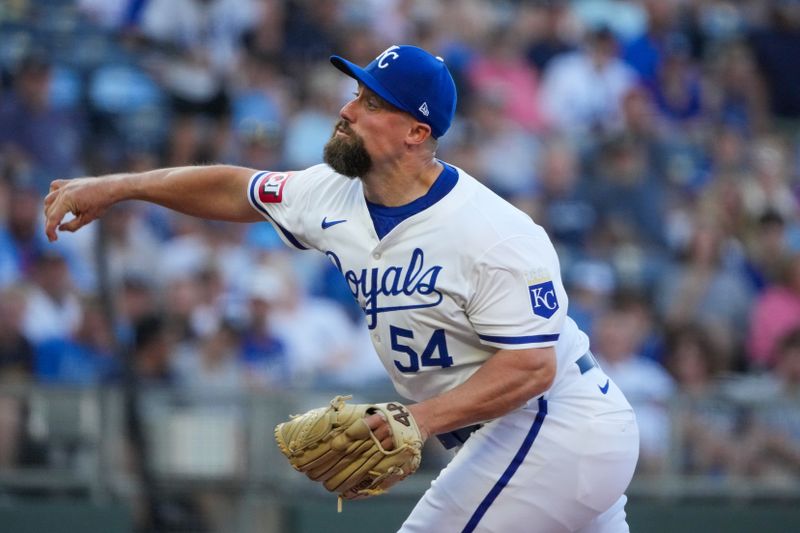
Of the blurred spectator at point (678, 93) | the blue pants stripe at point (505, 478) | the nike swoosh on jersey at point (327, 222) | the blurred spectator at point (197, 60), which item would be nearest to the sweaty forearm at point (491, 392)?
the blue pants stripe at point (505, 478)

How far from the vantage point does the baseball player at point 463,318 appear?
3975mm

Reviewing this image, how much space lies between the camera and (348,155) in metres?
4.12

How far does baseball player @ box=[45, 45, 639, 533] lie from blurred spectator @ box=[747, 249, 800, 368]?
4929 millimetres

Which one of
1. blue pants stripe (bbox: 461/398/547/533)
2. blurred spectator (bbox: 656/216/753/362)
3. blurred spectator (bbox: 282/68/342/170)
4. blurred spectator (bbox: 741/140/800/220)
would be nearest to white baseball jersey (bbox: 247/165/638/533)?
blue pants stripe (bbox: 461/398/547/533)

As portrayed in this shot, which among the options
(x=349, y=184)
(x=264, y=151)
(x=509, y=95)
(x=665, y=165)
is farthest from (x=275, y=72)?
(x=349, y=184)

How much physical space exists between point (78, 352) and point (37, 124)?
1.81m

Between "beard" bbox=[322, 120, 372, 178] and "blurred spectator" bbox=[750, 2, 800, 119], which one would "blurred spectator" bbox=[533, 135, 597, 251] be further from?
"beard" bbox=[322, 120, 372, 178]

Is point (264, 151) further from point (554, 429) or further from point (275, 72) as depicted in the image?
point (554, 429)

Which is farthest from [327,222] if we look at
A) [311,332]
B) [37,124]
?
[37,124]

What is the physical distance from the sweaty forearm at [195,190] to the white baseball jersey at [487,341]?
0.33 metres

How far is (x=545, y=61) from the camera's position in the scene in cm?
1138

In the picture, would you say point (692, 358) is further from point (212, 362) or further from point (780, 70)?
point (780, 70)

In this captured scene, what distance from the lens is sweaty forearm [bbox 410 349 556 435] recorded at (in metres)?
3.91

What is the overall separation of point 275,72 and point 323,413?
6.67 meters
